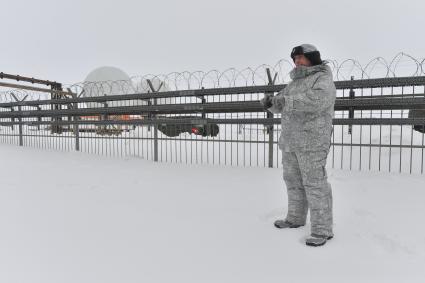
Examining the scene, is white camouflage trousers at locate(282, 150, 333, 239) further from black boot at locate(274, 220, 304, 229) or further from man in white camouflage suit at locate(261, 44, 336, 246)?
black boot at locate(274, 220, 304, 229)

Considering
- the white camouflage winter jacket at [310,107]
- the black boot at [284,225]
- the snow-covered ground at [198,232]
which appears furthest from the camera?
the black boot at [284,225]

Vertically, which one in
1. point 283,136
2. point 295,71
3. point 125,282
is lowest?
point 125,282

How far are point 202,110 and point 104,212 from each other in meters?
3.54

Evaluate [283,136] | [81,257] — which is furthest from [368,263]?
[81,257]

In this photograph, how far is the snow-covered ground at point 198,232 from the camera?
214 centimetres

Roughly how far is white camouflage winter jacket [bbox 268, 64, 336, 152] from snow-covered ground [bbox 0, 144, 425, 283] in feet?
2.99

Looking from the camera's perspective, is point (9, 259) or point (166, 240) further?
point (166, 240)

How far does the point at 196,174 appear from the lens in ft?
17.7

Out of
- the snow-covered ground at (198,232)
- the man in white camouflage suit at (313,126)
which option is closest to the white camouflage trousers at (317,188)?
the man in white camouflage suit at (313,126)

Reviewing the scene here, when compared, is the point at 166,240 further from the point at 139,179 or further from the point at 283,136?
the point at 139,179

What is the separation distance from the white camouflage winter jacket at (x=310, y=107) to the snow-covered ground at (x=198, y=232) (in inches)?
35.9

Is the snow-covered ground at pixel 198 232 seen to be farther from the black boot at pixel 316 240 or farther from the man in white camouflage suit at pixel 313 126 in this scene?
the man in white camouflage suit at pixel 313 126

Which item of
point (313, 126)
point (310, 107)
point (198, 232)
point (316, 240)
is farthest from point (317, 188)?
point (198, 232)

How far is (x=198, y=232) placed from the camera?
2.82 metres
